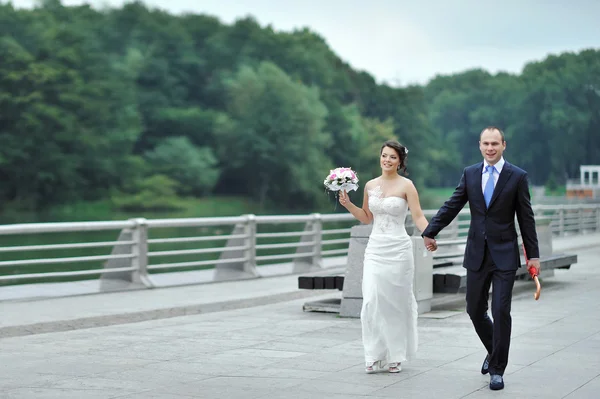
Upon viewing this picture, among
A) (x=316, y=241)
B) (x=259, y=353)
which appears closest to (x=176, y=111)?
(x=316, y=241)

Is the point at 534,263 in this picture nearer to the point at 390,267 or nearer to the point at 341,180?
the point at 390,267

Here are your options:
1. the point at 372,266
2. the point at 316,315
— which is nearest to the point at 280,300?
the point at 316,315

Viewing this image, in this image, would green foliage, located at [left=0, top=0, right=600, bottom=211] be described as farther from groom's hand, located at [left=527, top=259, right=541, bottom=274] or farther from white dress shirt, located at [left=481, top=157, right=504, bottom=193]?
groom's hand, located at [left=527, top=259, right=541, bottom=274]

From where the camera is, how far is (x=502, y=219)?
7.41 metres

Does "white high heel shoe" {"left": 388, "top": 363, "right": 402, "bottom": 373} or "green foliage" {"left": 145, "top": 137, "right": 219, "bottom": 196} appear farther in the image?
"green foliage" {"left": 145, "top": 137, "right": 219, "bottom": 196}

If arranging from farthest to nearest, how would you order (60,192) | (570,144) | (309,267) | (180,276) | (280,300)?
1. (570,144)
2. (60,192)
3. (309,267)
4. (180,276)
5. (280,300)

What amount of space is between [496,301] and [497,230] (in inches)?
20.1

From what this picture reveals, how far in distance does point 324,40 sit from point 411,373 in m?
113

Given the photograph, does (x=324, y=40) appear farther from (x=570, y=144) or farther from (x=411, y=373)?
(x=411, y=373)

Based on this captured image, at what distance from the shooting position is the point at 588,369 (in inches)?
320

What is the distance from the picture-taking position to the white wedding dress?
8280mm

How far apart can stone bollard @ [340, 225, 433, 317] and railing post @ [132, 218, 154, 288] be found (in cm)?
409

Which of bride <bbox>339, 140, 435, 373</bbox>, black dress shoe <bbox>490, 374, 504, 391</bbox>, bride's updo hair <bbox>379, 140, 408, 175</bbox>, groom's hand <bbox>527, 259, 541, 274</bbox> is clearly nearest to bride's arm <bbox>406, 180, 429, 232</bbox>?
bride <bbox>339, 140, 435, 373</bbox>

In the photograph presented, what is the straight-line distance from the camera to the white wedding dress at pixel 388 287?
8280 millimetres
